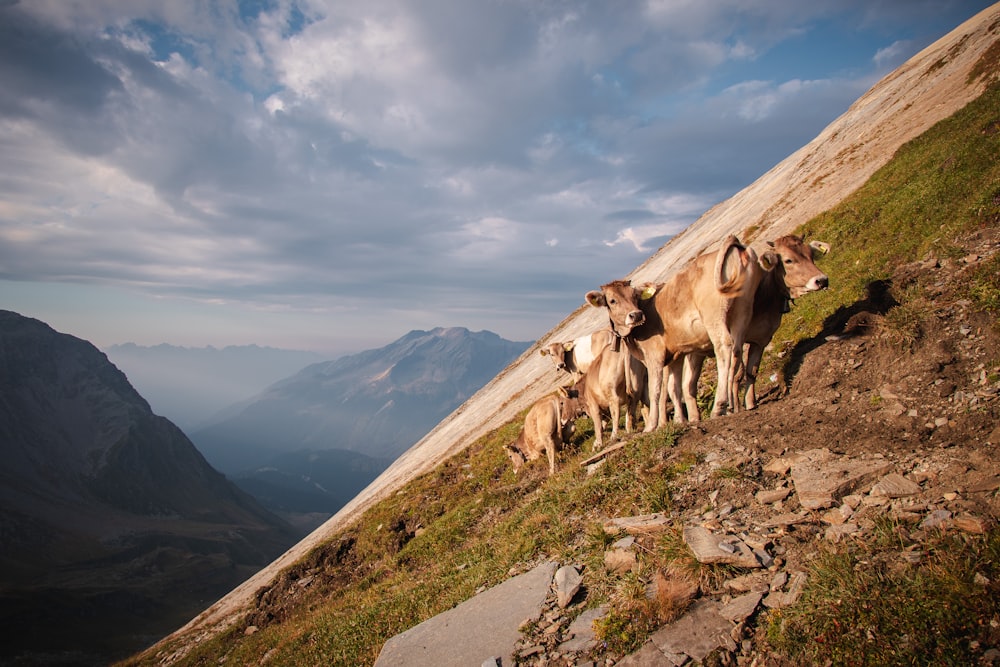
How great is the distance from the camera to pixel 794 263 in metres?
10.9

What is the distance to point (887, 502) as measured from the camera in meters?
5.94

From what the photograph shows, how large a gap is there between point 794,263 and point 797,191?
85.4 feet

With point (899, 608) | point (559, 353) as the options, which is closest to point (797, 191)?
point (559, 353)

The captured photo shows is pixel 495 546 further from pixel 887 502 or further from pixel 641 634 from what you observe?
pixel 887 502

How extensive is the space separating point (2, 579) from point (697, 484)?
25435 cm

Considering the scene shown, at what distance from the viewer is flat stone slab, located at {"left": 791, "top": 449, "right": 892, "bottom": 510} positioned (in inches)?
254

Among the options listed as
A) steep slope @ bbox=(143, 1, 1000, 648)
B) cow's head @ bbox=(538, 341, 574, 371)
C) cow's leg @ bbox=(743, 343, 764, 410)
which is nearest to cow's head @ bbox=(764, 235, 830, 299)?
cow's leg @ bbox=(743, 343, 764, 410)

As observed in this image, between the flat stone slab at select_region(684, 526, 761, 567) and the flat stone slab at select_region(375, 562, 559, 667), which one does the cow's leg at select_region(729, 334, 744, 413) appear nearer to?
the flat stone slab at select_region(684, 526, 761, 567)

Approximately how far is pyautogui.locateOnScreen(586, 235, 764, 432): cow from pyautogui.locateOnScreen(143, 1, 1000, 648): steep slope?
1847cm

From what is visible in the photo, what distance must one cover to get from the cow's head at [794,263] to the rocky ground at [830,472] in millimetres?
1641

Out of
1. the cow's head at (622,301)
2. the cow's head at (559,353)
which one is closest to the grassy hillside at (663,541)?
the cow's head at (622,301)

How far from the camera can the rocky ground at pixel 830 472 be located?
539cm

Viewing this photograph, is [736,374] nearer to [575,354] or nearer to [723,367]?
[723,367]

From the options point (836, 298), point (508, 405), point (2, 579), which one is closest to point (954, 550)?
point (836, 298)
